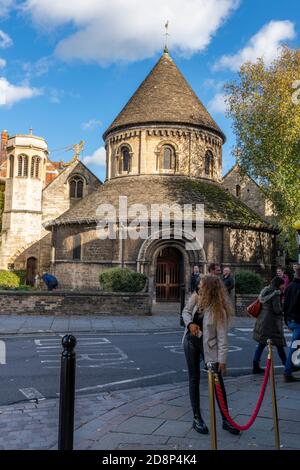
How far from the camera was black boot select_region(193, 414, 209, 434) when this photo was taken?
516cm

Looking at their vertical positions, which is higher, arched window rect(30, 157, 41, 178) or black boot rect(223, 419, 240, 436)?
arched window rect(30, 157, 41, 178)

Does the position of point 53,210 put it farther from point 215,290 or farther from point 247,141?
point 215,290

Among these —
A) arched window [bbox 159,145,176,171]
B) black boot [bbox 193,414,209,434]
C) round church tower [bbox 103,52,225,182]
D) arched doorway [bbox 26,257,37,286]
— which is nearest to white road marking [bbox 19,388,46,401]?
black boot [bbox 193,414,209,434]

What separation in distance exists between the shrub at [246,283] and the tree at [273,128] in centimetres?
409

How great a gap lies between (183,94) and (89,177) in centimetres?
1004

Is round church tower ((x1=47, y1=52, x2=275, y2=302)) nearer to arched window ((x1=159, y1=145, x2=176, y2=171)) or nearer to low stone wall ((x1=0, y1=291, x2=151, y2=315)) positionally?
arched window ((x1=159, y1=145, x2=176, y2=171))

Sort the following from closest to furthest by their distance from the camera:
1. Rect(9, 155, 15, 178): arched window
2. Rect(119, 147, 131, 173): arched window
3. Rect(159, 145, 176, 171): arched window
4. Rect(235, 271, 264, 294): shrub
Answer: Rect(235, 271, 264, 294): shrub
Rect(159, 145, 176, 171): arched window
Rect(119, 147, 131, 173): arched window
Rect(9, 155, 15, 178): arched window

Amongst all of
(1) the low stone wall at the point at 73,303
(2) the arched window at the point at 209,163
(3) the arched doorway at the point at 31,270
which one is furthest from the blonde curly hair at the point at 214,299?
(3) the arched doorway at the point at 31,270

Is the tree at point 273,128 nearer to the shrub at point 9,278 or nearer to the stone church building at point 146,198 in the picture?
the stone church building at point 146,198

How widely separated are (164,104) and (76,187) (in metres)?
10.4

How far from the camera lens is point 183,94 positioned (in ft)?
97.7

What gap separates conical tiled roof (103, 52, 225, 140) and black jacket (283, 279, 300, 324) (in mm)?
20154

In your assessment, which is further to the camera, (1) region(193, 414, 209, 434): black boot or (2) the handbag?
(2) the handbag

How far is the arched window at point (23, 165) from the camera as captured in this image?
3362cm
